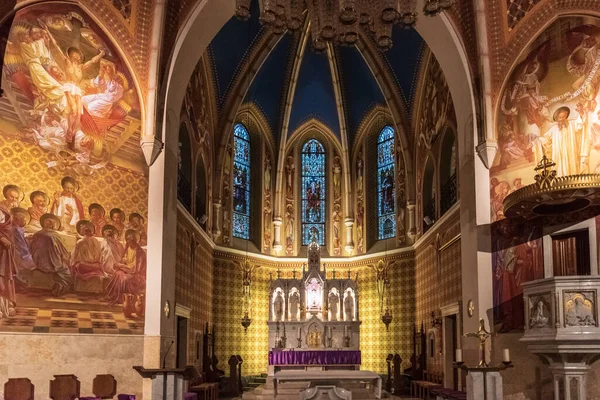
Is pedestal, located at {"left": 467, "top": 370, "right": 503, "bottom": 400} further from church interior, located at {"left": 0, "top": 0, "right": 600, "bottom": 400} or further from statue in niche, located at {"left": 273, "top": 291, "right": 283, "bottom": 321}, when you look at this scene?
statue in niche, located at {"left": 273, "top": 291, "right": 283, "bottom": 321}

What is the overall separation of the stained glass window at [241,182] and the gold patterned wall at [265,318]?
5.53ft

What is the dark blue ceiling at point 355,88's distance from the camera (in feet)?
76.7

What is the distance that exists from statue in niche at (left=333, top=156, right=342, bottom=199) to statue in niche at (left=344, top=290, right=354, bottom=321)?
175 inches

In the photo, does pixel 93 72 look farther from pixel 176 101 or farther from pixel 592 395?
pixel 592 395

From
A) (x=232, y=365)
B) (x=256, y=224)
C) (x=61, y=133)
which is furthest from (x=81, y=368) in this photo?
(x=256, y=224)

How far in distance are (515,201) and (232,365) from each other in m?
11.0

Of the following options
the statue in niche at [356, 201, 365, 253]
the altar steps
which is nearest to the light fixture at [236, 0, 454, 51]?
the altar steps

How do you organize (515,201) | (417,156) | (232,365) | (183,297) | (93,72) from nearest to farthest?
1. (515,201)
2. (93,72)
3. (183,297)
4. (232,365)
5. (417,156)

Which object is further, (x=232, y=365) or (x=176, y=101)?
(x=232, y=365)

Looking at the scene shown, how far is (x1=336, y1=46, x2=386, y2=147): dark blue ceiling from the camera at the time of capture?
23375 millimetres

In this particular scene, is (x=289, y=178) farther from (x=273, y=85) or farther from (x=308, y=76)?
(x=308, y=76)

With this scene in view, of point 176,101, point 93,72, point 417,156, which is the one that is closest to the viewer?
point 93,72

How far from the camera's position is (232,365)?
2019 cm

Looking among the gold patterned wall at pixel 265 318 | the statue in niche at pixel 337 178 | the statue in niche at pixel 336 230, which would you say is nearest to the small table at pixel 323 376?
the gold patterned wall at pixel 265 318
